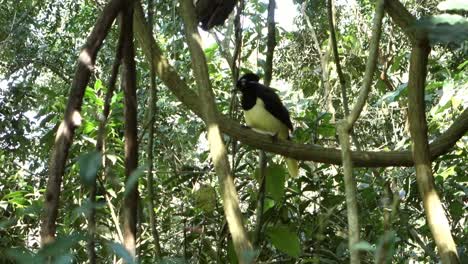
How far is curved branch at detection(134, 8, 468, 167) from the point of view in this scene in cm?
215

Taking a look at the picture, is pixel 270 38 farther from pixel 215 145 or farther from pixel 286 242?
pixel 215 145

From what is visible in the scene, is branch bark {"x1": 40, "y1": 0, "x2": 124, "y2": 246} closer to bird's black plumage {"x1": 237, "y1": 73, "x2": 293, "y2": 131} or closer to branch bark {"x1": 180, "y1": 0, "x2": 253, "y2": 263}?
branch bark {"x1": 180, "y1": 0, "x2": 253, "y2": 263}

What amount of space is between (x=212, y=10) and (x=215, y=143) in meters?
1.34

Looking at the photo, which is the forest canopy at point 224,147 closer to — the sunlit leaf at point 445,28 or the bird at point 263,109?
the sunlit leaf at point 445,28

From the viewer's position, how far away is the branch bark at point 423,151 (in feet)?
4.75

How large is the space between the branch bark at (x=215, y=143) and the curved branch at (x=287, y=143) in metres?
0.88

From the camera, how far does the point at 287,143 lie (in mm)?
2334

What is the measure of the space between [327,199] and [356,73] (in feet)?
9.14

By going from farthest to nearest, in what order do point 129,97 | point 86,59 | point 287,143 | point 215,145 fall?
1. point 287,143
2. point 129,97
3. point 86,59
4. point 215,145

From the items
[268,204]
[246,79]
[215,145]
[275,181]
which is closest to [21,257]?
[215,145]

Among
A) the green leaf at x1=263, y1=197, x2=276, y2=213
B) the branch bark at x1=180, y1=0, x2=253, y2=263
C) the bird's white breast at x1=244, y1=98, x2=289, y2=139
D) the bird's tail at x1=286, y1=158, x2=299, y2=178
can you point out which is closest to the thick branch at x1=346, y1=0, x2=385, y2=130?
the branch bark at x1=180, y1=0, x2=253, y2=263

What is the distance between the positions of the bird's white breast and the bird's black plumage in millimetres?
19

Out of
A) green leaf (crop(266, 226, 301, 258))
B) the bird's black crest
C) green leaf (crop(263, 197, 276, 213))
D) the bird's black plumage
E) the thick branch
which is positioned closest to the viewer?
the thick branch

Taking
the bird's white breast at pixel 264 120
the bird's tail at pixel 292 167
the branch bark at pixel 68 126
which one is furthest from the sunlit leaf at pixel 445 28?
the bird's white breast at pixel 264 120
